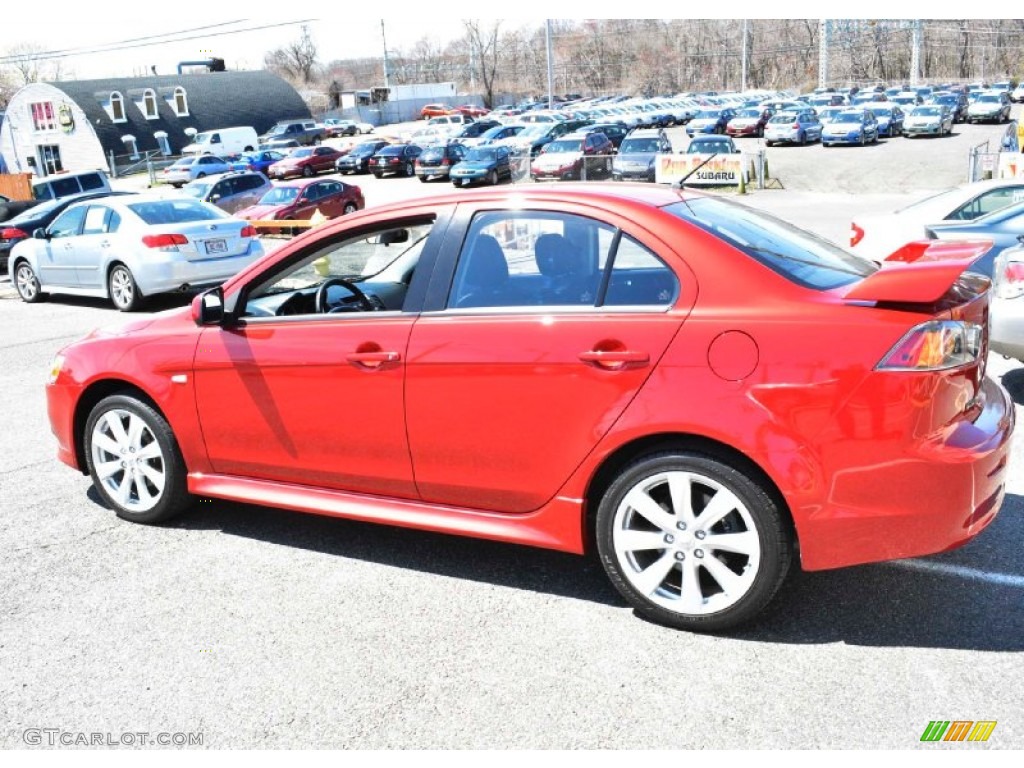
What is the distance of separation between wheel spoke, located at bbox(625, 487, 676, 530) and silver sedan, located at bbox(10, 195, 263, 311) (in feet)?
33.2

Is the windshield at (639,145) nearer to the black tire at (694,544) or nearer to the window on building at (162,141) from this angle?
the black tire at (694,544)

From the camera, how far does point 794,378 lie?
3.33 m

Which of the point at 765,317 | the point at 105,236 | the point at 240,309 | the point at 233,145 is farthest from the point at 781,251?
the point at 233,145

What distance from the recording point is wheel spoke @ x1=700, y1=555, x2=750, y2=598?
139 inches

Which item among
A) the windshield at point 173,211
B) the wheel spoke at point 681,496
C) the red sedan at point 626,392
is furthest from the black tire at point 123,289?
the wheel spoke at point 681,496

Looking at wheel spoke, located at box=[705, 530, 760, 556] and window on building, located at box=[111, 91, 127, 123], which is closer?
wheel spoke, located at box=[705, 530, 760, 556]

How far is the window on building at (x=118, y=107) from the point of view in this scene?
61688 millimetres

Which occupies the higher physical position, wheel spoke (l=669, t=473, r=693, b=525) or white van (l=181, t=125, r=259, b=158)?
white van (l=181, t=125, r=259, b=158)

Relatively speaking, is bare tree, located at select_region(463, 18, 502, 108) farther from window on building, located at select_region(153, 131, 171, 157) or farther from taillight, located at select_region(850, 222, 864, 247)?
taillight, located at select_region(850, 222, 864, 247)

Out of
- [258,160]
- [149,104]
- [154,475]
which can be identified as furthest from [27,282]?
[149,104]

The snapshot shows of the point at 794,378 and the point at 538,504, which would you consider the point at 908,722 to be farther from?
the point at 538,504

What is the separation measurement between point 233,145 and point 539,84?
79.7 m
